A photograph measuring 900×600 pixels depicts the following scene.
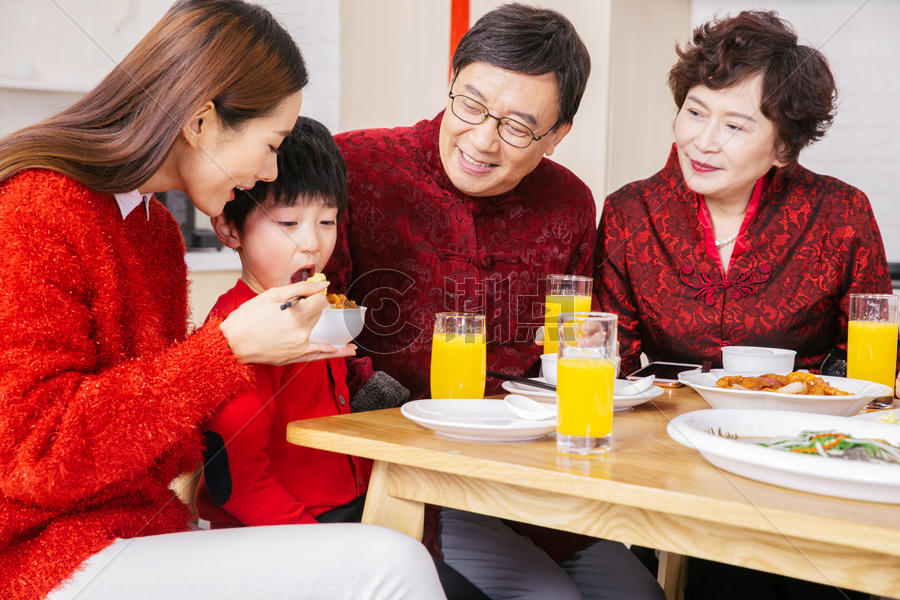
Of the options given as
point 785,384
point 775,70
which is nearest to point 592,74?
point 775,70

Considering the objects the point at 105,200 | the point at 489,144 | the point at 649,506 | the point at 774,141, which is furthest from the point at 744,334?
the point at 105,200

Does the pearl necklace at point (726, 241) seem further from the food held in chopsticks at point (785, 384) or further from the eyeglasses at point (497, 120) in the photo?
the food held in chopsticks at point (785, 384)

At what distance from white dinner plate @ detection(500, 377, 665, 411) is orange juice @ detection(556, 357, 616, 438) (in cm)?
22

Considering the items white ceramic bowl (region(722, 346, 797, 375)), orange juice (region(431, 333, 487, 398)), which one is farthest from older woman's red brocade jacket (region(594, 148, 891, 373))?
orange juice (region(431, 333, 487, 398))

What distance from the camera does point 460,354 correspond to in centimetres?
129

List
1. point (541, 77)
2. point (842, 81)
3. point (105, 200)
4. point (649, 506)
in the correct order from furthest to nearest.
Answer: point (842, 81) < point (541, 77) < point (105, 200) < point (649, 506)

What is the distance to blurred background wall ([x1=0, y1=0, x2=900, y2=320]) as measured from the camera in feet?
9.89

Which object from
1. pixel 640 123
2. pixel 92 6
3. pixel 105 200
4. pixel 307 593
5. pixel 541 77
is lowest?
pixel 307 593

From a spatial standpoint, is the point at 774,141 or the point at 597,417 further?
the point at 774,141

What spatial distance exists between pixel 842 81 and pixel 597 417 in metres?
2.86

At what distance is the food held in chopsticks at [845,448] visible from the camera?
832 mm

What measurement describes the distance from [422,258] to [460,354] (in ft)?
1.63

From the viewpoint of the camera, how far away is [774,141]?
1.93 meters

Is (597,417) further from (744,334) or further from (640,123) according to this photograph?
(640,123)
